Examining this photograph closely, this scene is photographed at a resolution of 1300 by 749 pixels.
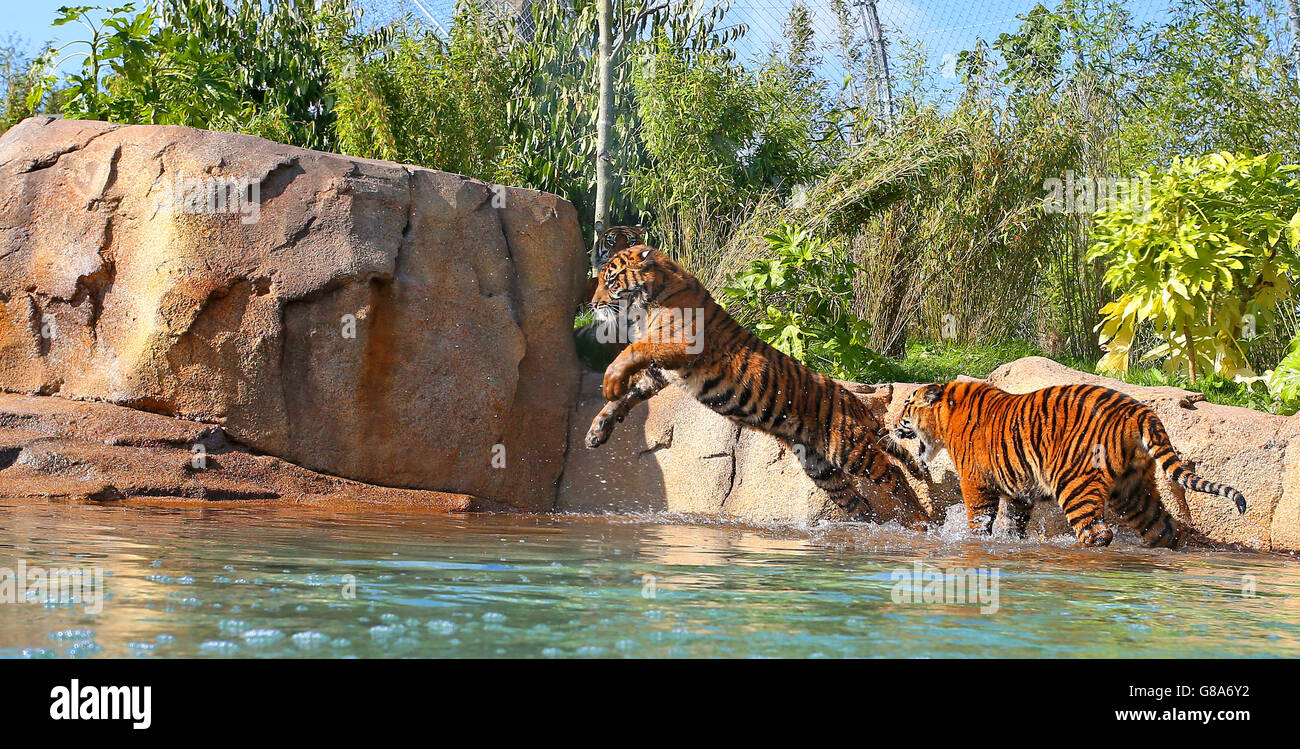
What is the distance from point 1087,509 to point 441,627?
3816 mm

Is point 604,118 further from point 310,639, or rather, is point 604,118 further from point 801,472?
point 310,639

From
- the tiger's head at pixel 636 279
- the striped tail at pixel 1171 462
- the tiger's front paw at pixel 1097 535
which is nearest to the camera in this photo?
the striped tail at pixel 1171 462

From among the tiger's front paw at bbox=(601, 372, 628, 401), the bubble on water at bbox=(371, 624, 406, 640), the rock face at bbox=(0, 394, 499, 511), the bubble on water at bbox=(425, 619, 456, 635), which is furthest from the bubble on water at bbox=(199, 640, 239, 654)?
the tiger's front paw at bbox=(601, 372, 628, 401)

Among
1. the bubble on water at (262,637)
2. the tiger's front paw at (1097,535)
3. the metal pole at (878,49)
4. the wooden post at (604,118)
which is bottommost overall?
the tiger's front paw at (1097,535)

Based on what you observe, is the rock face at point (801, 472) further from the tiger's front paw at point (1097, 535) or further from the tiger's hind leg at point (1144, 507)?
the tiger's front paw at point (1097, 535)

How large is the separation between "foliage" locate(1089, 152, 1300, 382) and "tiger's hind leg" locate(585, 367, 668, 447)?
3124 millimetres

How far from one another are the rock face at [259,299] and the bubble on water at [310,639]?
4.61 m

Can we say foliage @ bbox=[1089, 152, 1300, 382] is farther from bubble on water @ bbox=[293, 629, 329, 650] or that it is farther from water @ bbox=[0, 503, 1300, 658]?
bubble on water @ bbox=[293, 629, 329, 650]

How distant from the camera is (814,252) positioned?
27.8 ft

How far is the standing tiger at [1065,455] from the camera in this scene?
550cm

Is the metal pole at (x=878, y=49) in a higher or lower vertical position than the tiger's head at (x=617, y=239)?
higher

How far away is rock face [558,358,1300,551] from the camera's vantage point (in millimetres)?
5719

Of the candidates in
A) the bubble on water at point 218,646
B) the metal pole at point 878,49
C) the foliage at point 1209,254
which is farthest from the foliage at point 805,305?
the bubble on water at point 218,646

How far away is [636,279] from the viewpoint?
265 inches
